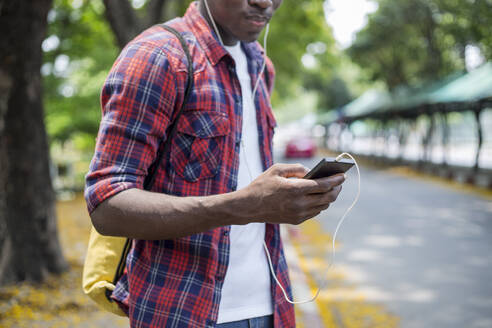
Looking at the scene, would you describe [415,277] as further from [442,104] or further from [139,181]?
[442,104]

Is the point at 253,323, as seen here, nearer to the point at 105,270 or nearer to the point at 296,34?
the point at 105,270

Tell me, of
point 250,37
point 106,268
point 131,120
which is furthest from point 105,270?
point 250,37

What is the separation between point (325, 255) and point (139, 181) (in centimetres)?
719

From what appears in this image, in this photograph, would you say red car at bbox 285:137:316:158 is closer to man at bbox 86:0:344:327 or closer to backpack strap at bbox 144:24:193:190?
man at bbox 86:0:344:327

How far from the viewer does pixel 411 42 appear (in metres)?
25.4

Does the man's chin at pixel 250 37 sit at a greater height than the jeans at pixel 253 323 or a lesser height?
greater

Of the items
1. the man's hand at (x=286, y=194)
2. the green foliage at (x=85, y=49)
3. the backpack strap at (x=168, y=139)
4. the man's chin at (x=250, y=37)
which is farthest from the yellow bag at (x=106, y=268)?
the green foliage at (x=85, y=49)

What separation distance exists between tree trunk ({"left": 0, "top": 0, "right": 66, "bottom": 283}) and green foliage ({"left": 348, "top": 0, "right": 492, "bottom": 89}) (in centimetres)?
1493

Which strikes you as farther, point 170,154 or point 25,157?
point 25,157

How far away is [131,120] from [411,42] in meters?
26.5

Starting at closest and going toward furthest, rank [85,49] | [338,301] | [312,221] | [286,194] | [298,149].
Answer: [286,194] < [338,301] < [312,221] < [85,49] < [298,149]

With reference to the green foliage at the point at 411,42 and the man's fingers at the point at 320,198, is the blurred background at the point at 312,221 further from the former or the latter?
the man's fingers at the point at 320,198

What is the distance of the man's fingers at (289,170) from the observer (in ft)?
3.61

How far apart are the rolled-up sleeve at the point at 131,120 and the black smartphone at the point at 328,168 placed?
40 centimetres
